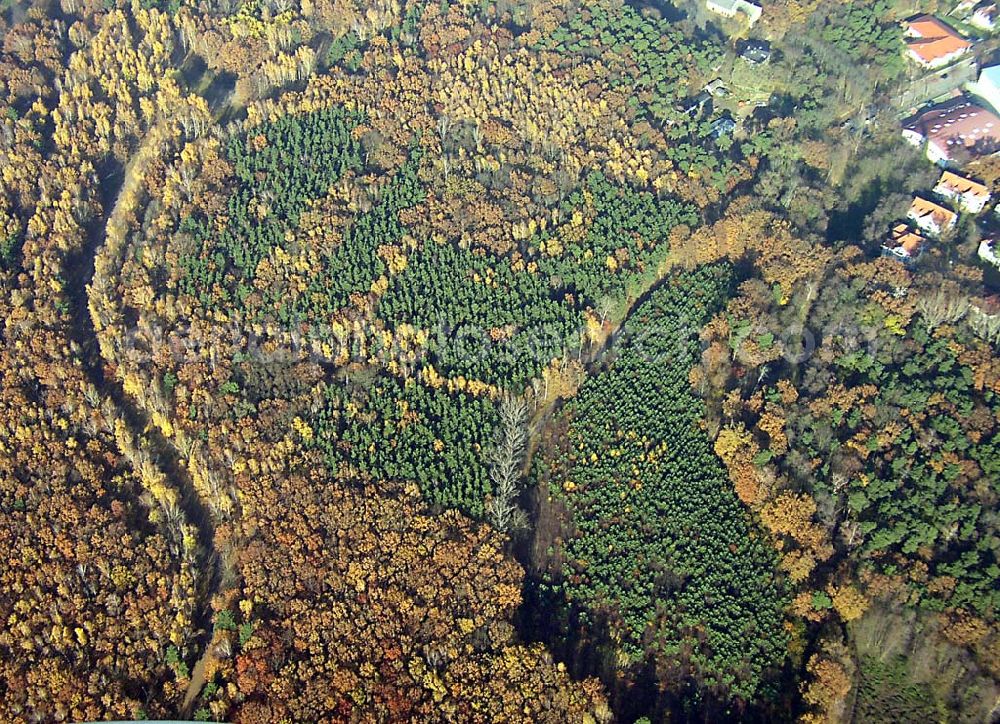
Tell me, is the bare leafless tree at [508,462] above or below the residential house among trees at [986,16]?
below

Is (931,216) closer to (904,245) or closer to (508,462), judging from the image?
(904,245)

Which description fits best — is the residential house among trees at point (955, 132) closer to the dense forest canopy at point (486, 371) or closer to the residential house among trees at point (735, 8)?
the dense forest canopy at point (486, 371)

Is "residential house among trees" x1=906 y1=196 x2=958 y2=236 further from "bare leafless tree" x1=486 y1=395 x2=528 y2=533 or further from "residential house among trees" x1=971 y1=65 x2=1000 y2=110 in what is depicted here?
"bare leafless tree" x1=486 y1=395 x2=528 y2=533

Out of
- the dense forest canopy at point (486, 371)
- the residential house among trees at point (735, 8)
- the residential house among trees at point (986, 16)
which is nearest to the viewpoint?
the dense forest canopy at point (486, 371)

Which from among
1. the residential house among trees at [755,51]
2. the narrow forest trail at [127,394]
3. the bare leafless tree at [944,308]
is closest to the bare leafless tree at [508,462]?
the narrow forest trail at [127,394]

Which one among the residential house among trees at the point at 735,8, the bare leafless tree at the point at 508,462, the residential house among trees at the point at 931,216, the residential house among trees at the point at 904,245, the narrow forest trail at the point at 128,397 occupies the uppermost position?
the residential house among trees at the point at 735,8

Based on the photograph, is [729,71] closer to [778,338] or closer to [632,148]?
[632,148]

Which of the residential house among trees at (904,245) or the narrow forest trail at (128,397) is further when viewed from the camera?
the residential house among trees at (904,245)
